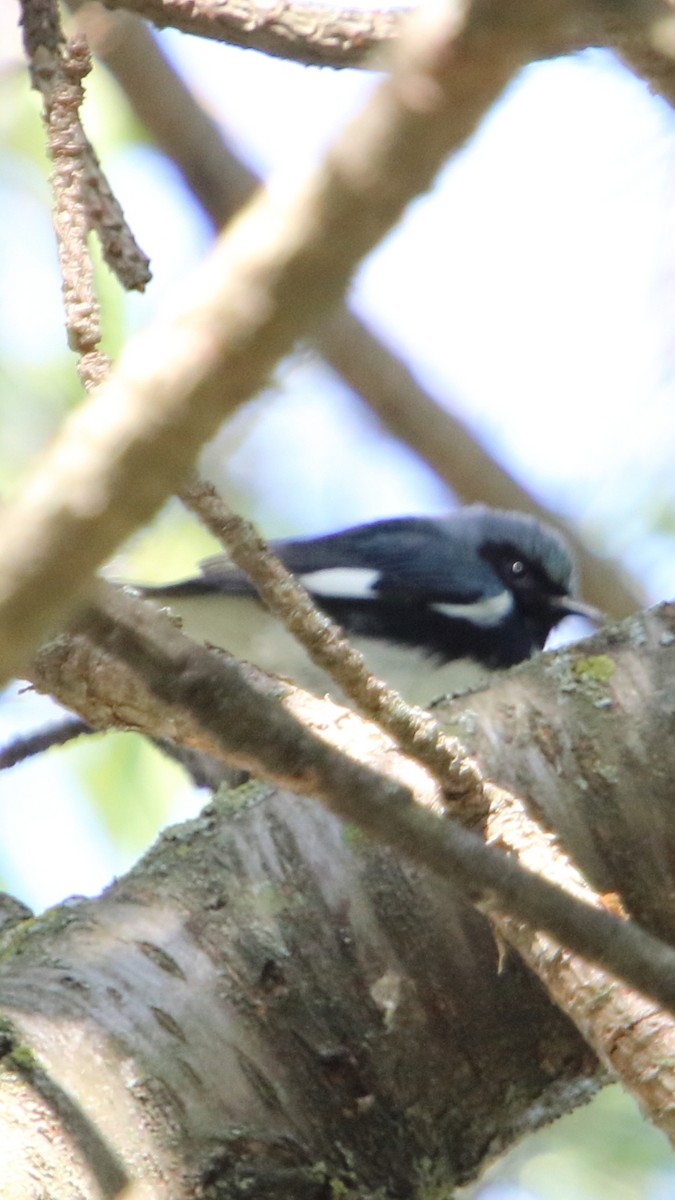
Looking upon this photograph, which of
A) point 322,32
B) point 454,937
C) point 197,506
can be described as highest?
point 322,32

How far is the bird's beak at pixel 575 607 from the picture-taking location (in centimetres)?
438

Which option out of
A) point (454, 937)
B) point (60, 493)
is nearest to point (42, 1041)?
point (454, 937)

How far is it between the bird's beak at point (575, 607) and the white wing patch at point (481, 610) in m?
0.22

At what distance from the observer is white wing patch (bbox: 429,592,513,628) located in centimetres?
412

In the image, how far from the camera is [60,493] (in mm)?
730

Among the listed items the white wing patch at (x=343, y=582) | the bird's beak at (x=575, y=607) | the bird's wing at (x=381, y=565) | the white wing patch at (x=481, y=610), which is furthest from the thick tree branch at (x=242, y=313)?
the bird's beak at (x=575, y=607)

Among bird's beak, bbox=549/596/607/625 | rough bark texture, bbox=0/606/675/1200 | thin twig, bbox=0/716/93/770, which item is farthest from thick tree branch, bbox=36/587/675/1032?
bird's beak, bbox=549/596/607/625

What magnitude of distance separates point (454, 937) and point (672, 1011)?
68cm

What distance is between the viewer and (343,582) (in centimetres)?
405

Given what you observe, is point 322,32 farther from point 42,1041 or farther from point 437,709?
point 42,1041

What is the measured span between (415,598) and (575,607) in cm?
62

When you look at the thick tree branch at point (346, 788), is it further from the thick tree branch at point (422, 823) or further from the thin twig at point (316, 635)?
the thin twig at point (316, 635)

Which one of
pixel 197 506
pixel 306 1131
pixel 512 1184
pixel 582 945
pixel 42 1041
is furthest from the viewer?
pixel 512 1184

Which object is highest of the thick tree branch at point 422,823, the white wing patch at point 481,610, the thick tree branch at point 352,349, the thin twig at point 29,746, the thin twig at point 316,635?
the thick tree branch at point 352,349
